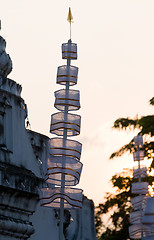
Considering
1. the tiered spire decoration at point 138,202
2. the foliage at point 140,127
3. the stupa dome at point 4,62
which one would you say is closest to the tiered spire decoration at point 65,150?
the stupa dome at point 4,62

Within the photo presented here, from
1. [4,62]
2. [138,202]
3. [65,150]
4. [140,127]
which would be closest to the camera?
[65,150]

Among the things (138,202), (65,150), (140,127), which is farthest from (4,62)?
(140,127)

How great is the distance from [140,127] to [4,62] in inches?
635

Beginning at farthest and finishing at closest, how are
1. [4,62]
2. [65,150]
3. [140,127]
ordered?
[140,127] → [4,62] → [65,150]

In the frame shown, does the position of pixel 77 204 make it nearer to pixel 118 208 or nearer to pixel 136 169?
pixel 136 169

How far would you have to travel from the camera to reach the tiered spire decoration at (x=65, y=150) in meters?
12.1

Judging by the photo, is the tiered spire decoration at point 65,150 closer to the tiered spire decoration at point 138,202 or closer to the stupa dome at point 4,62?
the stupa dome at point 4,62

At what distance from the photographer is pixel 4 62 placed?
15.3m

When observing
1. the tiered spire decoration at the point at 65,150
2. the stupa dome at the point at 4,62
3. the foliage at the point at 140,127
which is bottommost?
the tiered spire decoration at the point at 65,150

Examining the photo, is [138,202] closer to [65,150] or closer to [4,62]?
[4,62]

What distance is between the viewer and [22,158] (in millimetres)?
15070

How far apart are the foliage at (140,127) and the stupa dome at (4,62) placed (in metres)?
14.6

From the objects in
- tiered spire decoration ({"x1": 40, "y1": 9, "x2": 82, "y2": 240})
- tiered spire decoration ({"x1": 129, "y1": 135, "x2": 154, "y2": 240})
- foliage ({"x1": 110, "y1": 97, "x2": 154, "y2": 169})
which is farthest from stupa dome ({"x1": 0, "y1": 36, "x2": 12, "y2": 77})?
foliage ({"x1": 110, "y1": 97, "x2": 154, "y2": 169})

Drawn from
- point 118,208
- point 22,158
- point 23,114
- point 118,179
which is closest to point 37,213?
point 22,158
